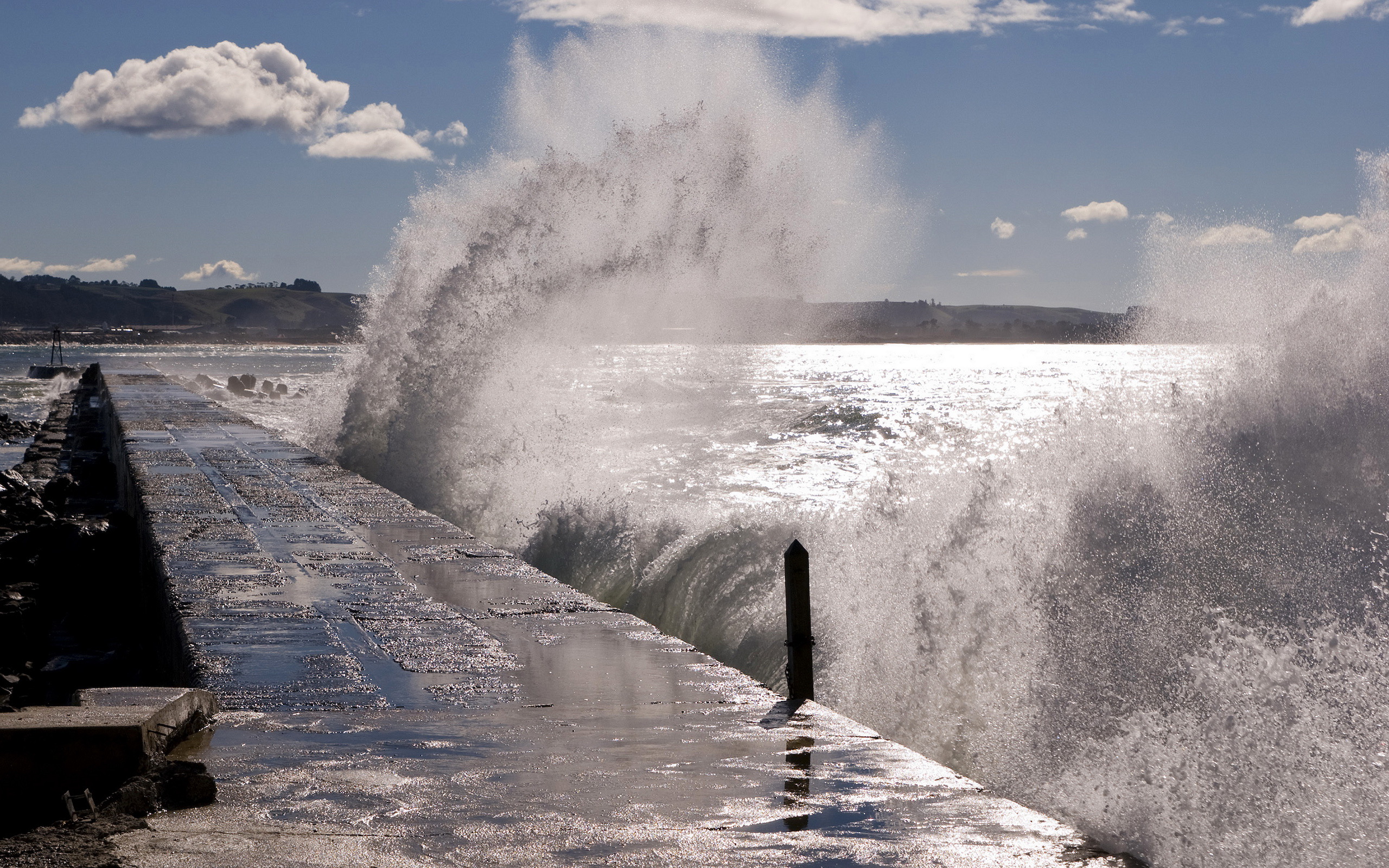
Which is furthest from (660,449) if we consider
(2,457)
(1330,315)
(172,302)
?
(172,302)

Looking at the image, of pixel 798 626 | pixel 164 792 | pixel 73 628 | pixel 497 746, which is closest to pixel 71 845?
pixel 164 792

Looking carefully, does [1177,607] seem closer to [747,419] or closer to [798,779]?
[798,779]

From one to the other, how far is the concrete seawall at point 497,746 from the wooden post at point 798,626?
0.69 ft

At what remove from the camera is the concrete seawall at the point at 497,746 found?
10.2 ft

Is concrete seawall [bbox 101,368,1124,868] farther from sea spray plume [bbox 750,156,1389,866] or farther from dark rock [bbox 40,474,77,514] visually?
dark rock [bbox 40,474,77,514]

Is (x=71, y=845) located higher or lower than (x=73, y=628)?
higher

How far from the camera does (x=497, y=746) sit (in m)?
3.97

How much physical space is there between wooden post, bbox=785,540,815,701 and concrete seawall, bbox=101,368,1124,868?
0.21 m

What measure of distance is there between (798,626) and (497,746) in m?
1.56

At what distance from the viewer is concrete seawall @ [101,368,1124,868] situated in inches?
123

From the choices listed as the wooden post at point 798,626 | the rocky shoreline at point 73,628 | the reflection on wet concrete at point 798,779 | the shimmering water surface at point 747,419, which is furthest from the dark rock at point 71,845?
the shimmering water surface at point 747,419

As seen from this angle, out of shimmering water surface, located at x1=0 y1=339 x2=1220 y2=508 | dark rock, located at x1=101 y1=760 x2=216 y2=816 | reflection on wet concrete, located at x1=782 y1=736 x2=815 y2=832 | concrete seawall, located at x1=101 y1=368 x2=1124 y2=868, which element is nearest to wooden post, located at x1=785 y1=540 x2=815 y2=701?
concrete seawall, located at x1=101 y1=368 x2=1124 y2=868

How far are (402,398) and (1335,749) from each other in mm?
14455

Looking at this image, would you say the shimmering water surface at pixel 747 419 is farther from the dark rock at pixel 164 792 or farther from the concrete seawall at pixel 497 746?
the dark rock at pixel 164 792
